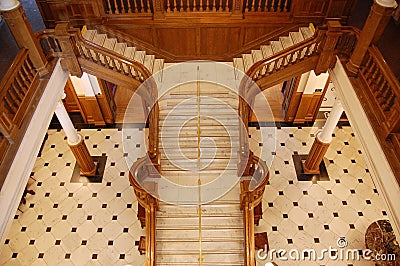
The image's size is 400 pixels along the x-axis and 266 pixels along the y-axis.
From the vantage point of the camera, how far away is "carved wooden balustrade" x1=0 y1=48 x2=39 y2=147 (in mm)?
5707

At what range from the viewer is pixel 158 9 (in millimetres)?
8484

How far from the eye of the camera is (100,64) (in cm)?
780

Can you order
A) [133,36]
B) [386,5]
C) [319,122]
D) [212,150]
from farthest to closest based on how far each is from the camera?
[319,122]
[133,36]
[212,150]
[386,5]

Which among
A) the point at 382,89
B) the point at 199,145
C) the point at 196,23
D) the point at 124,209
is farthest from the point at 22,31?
the point at 382,89

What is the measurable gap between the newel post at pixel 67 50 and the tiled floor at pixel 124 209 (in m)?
3.19

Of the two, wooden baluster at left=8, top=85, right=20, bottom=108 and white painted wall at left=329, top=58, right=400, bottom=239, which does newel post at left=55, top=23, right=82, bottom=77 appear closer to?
wooden baluster at left=8, top=85, right=20, bottom=108

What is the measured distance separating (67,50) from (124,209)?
395 centimetres

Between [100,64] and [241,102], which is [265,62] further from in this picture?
[100,64]

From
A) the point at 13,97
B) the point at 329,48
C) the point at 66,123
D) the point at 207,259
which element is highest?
the point at 329,48

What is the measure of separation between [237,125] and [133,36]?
3.21 m

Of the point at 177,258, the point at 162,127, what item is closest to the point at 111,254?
the point at 177,258

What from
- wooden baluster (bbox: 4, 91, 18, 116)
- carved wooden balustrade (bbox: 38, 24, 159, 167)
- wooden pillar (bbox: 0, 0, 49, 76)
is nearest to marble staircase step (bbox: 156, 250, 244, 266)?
carved wooden balustrade (bbox: 38, 24, 159, 167)

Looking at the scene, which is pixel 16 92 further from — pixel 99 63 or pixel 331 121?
pixel 331 121
